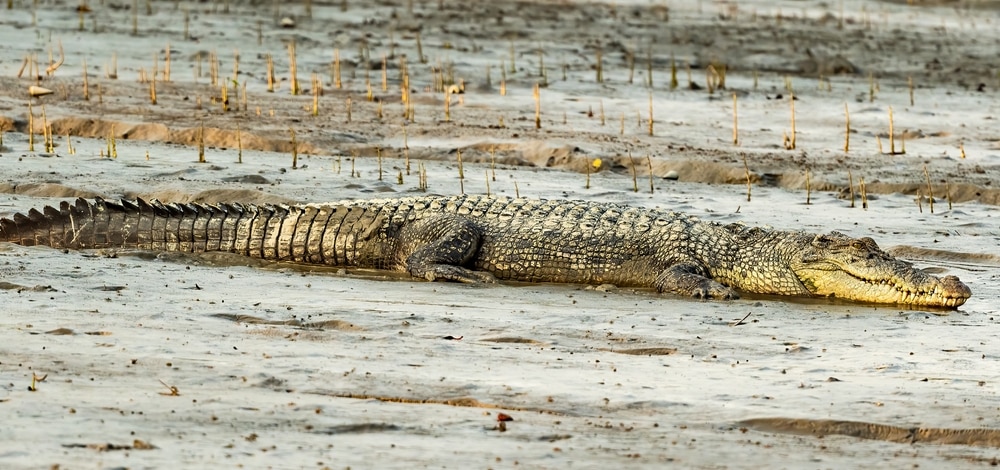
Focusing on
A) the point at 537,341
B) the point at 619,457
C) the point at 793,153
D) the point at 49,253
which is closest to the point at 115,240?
the point at 49,253

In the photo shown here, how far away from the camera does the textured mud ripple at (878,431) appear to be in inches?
206

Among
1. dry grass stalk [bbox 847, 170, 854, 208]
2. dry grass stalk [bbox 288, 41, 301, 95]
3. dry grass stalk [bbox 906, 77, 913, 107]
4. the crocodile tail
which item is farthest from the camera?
dry grass stalk [bbox 906, 77, 913, 107]

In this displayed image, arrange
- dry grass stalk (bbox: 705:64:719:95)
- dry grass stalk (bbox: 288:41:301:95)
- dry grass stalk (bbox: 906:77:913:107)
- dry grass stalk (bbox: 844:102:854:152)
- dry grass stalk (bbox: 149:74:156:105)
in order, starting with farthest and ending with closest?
dry grass stalk (bbox: 705:64:719:95), dry grass stalk (bbox: 906:77:913:107), dry grass stalk (bbox: 288:41:301:95), dry grass stalk (bbox: 149:74:156:105), dry grass stalk (bbox: 844:102:854:152)

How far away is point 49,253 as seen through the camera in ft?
27.3

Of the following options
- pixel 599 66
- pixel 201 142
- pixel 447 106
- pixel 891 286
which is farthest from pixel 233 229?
pixel 599 66

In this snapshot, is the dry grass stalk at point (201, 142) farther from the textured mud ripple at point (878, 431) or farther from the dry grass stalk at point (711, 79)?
the textured mud ripple at point (878, 431)

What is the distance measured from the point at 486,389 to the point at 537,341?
110cm

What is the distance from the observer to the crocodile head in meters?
7.94

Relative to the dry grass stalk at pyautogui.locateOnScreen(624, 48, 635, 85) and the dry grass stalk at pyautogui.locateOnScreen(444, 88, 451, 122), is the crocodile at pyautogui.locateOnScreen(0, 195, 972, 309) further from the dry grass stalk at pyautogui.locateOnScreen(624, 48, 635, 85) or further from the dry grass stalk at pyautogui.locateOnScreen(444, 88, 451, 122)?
the dry grass stalk at pyautogui.locateOnScreen(624, 48, 635, 85)

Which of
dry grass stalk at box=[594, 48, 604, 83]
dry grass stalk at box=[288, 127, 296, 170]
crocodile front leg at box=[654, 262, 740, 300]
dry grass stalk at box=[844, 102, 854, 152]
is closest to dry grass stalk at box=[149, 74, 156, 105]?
dry grass stalk at box=[288, 127, 296, 170]

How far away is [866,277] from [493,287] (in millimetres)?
2006

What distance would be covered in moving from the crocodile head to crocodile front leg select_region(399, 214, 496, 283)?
5.85 ft

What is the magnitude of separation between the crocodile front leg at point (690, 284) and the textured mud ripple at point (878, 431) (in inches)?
119

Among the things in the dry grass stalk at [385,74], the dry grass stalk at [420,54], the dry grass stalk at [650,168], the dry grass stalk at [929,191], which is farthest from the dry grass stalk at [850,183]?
the dry grass stalk at [420,54]
